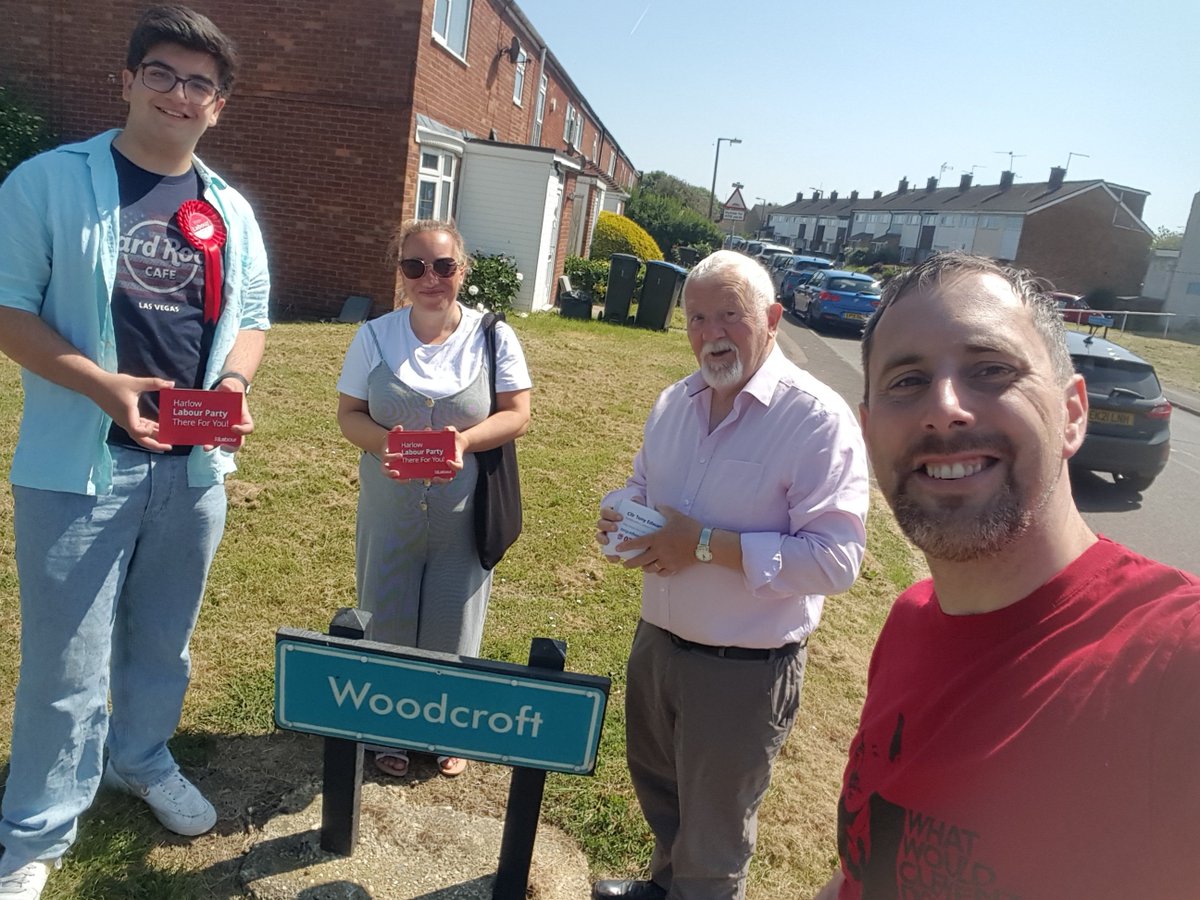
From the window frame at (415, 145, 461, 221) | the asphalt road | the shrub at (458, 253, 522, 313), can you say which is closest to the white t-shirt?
the asphalt road

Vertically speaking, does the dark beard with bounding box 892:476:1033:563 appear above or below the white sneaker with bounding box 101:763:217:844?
above

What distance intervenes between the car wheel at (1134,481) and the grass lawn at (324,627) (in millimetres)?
3519

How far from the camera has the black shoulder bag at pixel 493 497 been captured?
2863mm

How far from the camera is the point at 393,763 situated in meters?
3.05

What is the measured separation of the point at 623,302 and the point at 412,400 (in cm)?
1344

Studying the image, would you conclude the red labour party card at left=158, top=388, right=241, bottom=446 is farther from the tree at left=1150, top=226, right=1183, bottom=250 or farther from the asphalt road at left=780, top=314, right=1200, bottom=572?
the tree at left=1150, top=226, right=1183, bottom=250

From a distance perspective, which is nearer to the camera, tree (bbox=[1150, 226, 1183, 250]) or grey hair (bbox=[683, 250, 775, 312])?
grey hair (bbox=[683, 250, 775, 312])

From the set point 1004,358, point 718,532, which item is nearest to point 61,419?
point 718,532

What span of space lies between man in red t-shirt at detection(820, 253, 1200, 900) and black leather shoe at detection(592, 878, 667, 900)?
1316mm

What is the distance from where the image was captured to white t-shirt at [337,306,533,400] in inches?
109

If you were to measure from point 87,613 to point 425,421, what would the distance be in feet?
3.62

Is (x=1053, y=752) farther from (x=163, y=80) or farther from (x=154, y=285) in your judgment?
(x=163, y=80)

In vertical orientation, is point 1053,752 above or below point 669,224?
below

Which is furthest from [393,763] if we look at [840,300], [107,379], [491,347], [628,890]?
[840,300]
